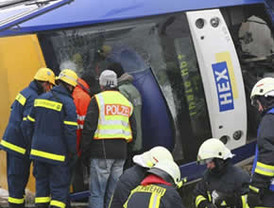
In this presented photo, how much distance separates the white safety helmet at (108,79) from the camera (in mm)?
4574

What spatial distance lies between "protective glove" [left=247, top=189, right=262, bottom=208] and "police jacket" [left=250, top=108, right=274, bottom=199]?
0.12ft

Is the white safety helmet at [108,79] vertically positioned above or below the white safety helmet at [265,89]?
above

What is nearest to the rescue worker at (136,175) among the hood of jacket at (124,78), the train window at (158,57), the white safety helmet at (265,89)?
the white safety helmet at (265,89)

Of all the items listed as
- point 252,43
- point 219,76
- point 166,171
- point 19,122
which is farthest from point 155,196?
point 252,43

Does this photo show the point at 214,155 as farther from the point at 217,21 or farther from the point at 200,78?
the point at 217,21

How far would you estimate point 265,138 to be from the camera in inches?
143

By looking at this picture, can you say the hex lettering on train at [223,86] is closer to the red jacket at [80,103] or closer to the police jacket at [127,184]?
the red jacket at [80,103]

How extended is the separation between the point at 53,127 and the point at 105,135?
18.3 inches

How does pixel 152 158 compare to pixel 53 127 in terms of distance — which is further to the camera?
pixel 53 127

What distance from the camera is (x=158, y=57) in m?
4.99

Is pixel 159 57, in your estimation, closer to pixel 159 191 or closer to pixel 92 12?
pixel 92 12

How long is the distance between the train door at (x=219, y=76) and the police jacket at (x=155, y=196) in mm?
2205

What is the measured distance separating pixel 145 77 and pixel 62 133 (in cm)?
98

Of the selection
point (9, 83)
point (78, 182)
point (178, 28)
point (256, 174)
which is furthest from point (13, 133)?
point (256, 174)
